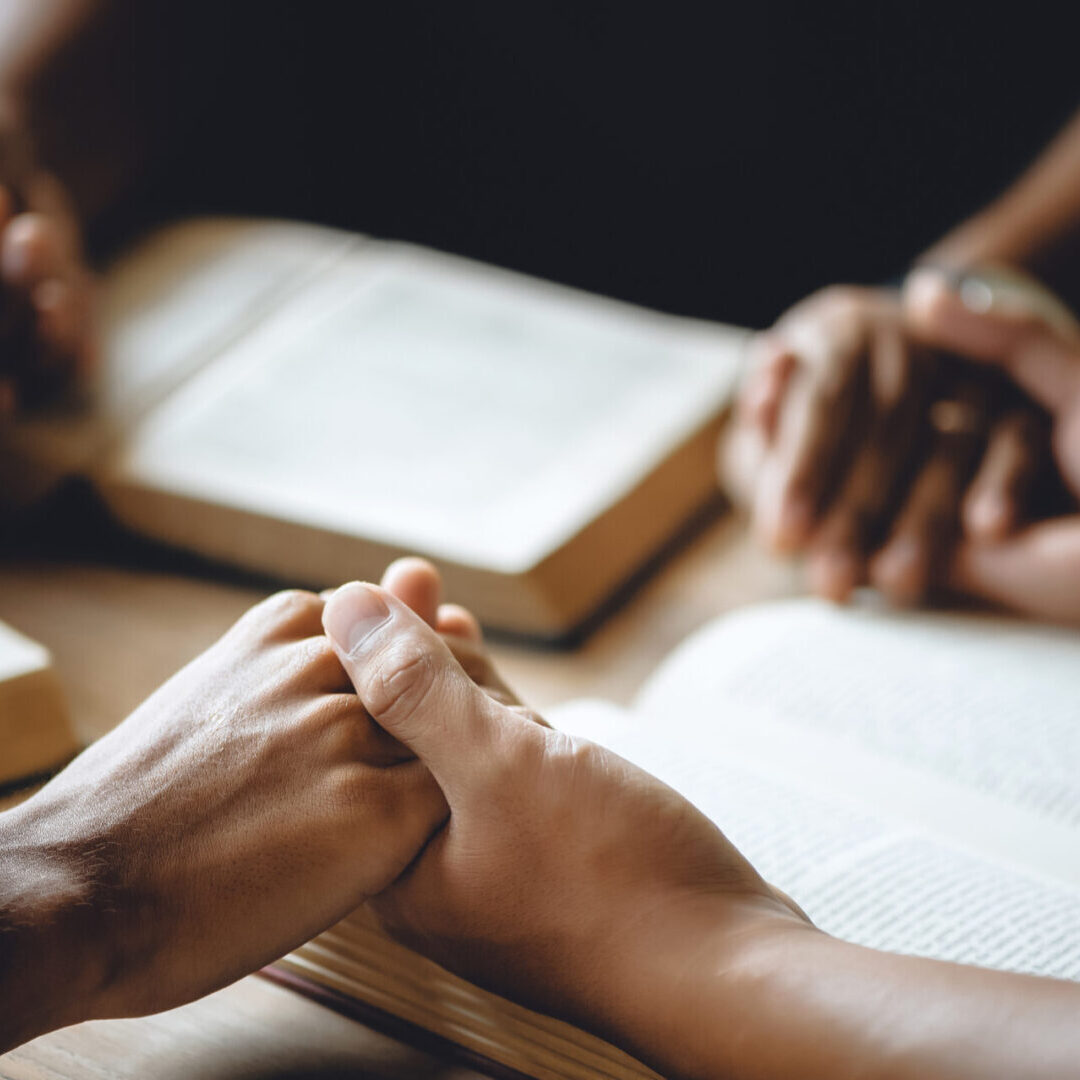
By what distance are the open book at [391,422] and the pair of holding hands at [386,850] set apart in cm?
30

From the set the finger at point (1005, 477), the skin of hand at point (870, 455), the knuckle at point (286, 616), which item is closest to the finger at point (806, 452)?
the skin of hand at point (870, 455)

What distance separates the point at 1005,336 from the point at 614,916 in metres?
0.66

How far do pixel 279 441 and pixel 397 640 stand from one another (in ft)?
1.51

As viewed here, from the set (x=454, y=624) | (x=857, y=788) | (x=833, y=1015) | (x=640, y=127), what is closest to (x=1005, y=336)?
(x=857, y=788)

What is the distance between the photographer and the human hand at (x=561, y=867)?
499mm

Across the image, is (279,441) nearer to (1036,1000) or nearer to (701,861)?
(701,861)

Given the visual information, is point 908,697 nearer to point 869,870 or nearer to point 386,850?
point 869,870

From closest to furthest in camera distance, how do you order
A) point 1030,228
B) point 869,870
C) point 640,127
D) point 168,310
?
point 869,870, point 168,310, point 1030,228, point 640,127

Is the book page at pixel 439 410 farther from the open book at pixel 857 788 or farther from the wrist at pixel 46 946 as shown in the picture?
the wrist at pixel 46 946

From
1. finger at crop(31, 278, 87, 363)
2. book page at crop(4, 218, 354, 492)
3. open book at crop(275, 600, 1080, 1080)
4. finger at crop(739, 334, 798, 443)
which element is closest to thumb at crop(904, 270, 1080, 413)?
finger at crop(739, 334, 798, 443)

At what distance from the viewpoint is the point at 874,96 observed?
1.53 m

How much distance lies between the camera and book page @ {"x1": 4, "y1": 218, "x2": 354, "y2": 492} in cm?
97

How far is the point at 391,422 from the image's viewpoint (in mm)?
996

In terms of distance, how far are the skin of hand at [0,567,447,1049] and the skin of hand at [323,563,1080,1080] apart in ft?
0.10
